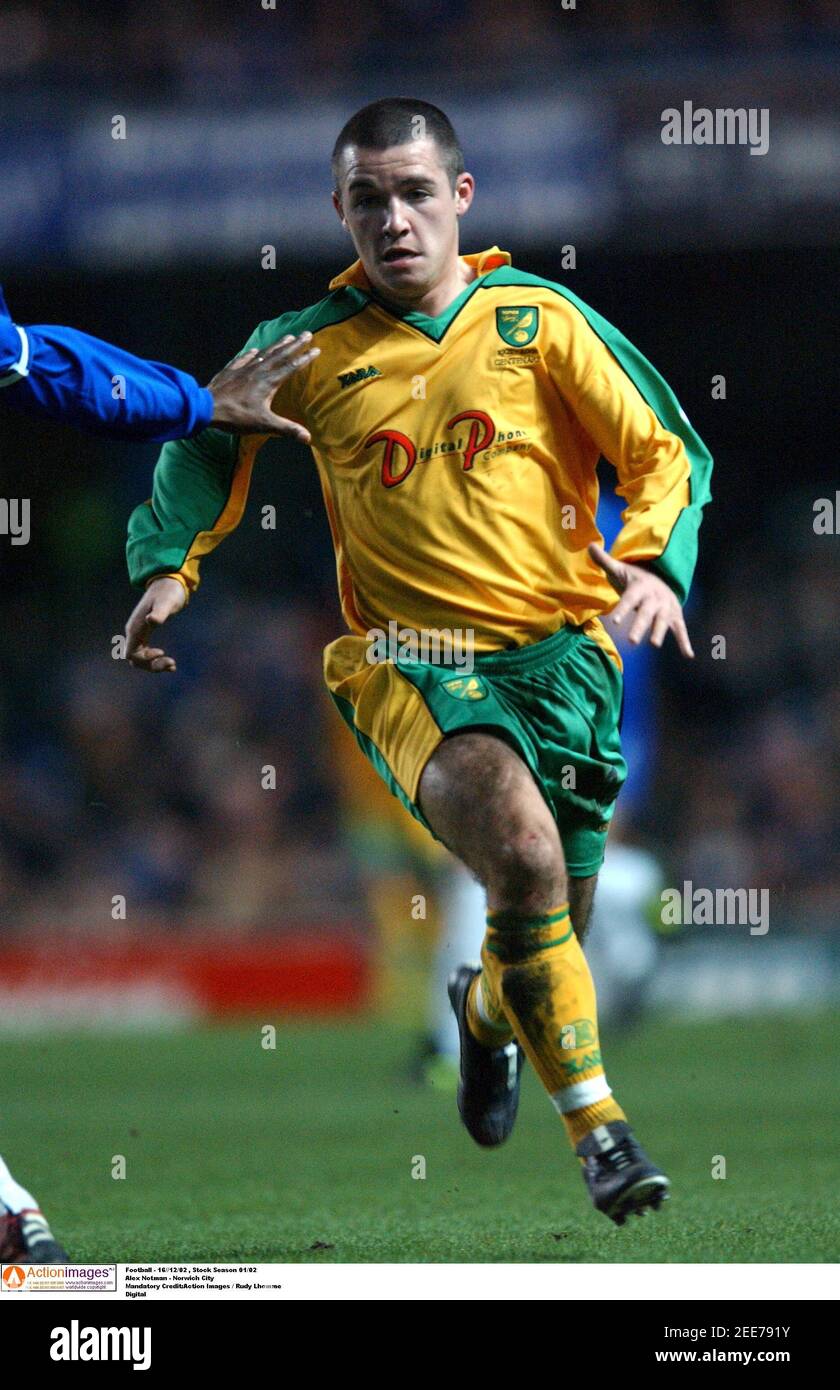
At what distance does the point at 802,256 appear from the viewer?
14.0m

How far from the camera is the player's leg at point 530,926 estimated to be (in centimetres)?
410

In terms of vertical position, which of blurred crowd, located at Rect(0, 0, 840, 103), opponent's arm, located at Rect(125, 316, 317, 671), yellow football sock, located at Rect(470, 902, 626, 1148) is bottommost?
yellow football sock, located at Rect(470, 902, 626, 1148)

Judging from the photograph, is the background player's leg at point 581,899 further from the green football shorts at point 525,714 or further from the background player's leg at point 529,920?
the background player's leg at point 529,920

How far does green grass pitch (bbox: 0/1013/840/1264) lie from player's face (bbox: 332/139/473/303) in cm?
215

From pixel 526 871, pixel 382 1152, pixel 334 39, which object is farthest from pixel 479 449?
pixel 334 39

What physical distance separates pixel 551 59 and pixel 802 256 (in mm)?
3016

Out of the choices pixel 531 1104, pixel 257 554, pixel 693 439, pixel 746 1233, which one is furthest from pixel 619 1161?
pixel 257 554

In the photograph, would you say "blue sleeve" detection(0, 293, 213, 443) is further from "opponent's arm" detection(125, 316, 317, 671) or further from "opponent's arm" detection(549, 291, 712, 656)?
"opponent's arm" detection(549, 291, 712, 656)

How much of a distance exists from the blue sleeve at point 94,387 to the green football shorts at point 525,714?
73 centimetres

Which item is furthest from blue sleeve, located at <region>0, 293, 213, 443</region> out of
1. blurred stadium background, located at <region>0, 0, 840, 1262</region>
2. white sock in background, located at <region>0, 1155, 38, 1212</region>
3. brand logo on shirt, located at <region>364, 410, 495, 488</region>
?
blurred stadium background, located at <region>0, 0, 840, 1262</region>

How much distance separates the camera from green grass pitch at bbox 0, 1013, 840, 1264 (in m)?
4.68

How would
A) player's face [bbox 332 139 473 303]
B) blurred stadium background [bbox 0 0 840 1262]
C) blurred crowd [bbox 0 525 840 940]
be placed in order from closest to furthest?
1. player's face [bbox 332 139 473 303]
2. blurred stadium background [bbox 0 0 840 1262]
3. blurred crowd [bbox 0 525 840 940]
